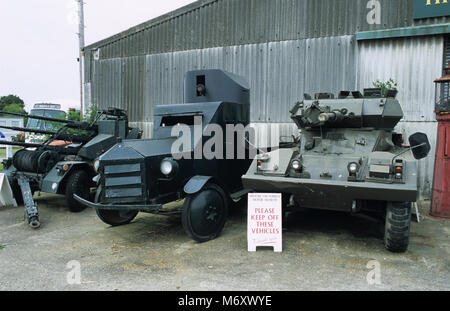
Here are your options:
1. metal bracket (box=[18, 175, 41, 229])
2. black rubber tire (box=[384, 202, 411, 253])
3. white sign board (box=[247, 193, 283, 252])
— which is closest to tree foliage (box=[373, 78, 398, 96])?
black rubber tire (box=[384, 202, 411, 253])

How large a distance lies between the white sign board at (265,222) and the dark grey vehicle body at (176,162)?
2.65 feet

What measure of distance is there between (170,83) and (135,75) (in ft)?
5.11

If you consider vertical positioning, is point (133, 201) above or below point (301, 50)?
below

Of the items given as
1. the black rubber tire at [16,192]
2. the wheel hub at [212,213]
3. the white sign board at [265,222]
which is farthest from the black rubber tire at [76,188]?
the white sign board at [265,222]

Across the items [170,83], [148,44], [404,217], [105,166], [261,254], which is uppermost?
[148,44]

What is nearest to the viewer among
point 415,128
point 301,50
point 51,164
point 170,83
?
point 51,164

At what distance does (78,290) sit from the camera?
407cm

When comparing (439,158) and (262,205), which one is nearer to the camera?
(262,205)

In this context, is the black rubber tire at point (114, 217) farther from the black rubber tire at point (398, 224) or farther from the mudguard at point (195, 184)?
the black rubber tire at point (398, 224)

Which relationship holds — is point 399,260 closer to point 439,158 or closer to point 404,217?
point 404,217

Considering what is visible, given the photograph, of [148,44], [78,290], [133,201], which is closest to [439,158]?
[133,201]

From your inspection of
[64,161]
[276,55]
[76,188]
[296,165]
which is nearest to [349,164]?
[296,165]

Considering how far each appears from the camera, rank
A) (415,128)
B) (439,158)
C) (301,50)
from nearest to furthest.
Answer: (439,158) < (415,128) < (301,50)

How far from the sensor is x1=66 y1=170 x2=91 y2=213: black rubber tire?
26.2 feet
